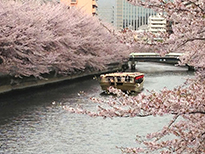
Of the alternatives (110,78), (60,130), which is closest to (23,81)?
(110,78)

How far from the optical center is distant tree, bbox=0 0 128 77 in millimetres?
30812

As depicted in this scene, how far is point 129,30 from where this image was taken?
754cm

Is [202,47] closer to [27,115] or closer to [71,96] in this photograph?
[27,115]

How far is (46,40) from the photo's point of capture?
35.0 m

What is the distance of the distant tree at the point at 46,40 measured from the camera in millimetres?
30812

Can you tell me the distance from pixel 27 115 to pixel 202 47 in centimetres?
1445

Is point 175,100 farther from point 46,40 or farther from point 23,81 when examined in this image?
point 46,40

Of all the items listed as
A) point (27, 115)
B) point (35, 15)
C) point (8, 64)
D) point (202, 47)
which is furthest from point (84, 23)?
point (202, 47)

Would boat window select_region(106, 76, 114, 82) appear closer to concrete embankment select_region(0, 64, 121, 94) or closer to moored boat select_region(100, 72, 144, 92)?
moored boat select_region(100, 72, 144, 92)

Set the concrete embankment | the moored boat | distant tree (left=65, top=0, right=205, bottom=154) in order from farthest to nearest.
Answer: the moored boat
the concrete embankment
distant tree (left=65, top=0, right=205, bottom=154)

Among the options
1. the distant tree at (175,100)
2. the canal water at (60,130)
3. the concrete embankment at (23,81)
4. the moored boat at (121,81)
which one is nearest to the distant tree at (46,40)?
the concrete embankment at (23,81)

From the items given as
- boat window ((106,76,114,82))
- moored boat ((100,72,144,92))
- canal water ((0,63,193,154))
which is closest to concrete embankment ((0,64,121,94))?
moored boat ((100,72,144,92))

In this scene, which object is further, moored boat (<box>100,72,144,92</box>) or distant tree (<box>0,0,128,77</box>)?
moored boat (<box>100,72,144,92</box>)

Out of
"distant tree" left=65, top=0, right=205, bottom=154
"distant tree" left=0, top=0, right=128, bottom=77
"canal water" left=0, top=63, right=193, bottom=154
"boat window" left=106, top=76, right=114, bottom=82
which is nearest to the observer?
"distant tree" left=65, top=0, right=205, bottom=154
